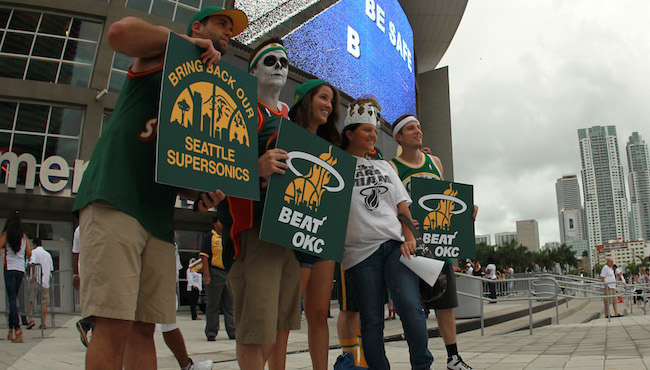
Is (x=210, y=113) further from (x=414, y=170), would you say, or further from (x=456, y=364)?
(x=456, y=364)

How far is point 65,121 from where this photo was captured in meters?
17.4

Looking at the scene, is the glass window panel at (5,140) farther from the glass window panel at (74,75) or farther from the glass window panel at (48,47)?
the glass window panel at (48,47)

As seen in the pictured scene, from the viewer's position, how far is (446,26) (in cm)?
5025

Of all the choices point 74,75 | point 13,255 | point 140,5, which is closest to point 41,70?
point 74,75

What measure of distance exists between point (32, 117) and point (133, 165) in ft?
57.3

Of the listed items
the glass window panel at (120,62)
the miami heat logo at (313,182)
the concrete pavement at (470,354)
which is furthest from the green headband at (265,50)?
the glass window panel at (120,62)

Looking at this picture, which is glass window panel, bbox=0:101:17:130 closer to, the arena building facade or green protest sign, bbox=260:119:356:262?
the arena building facade

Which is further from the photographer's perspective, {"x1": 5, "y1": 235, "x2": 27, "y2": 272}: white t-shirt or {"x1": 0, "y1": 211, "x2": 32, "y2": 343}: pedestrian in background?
{"x1": 5, "y1": 235, "x2": 27, "y2": 272}: white t-shirt

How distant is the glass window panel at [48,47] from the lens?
17719 mm

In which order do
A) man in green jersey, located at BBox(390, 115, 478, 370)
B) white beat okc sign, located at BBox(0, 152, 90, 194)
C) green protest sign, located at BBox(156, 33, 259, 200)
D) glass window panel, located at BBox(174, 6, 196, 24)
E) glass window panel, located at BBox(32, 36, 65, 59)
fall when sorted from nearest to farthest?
1. green protest sign, located at BBox(156, 33, 259, 200)
2. man in green jersey, located at BBox(390, 115, 478, 370)
3. white beat okc sign, located at BBox(0, 152, 90, 194)
4. glass window panel, located at BBox(32, 36, 65, 59)
5. glass window panel, located at BBox(174, 6, 196, 24)

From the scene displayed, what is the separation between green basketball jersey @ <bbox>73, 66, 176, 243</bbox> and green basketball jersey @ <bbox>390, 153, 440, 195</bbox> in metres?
2.39

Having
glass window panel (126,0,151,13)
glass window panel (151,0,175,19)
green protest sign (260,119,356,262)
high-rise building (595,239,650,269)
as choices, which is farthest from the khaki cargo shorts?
high-rise building (595,239,650,269)

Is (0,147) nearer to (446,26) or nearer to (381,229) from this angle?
(381,229)

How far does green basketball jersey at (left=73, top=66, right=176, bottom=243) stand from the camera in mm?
2230
